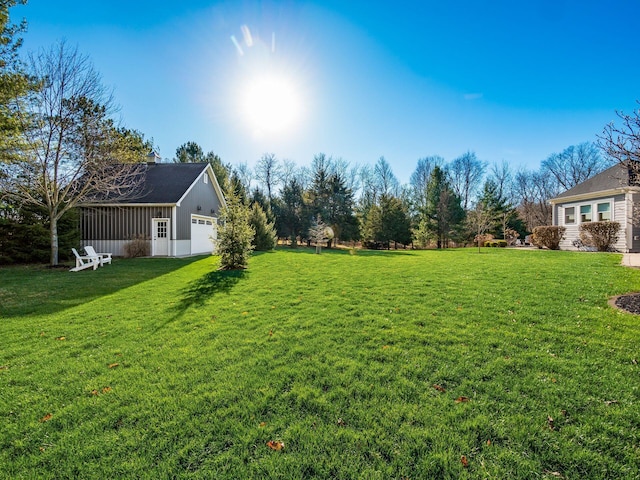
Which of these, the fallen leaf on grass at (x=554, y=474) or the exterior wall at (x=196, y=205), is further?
the exterior wall at (x=196, y=205)

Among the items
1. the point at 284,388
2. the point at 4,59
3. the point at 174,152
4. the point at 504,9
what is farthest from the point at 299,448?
the point at 174,152

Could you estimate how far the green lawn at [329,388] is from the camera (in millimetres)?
2244

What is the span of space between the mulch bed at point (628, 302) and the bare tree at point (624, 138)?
8.33ft

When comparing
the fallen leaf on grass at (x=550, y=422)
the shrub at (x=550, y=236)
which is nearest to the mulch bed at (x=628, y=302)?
the fallen leaf on grass at (x=550, y=422)

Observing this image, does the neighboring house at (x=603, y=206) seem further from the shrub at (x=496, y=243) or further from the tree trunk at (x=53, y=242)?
the tree trunk at (x=53, y=242)

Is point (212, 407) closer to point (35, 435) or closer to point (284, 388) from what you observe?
point (284, 388)

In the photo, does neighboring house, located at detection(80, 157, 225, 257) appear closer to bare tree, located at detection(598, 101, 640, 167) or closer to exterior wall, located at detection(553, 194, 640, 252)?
bare tree, located at detection(598, 101, 640, 167)

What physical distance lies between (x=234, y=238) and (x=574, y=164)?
45310mm

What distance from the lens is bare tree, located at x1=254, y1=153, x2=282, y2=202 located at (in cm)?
3719

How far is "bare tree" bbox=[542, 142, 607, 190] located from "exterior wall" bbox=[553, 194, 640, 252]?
865 inches

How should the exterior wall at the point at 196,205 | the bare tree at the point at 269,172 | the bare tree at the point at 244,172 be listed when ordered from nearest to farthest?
the exterior wall at the point at 196,205, the bare tree at the point at 269,172, the bare tree at the point at 244,172

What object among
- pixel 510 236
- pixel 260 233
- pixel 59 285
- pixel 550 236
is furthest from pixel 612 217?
pixel 59 285

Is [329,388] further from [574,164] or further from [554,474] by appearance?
[574,164]

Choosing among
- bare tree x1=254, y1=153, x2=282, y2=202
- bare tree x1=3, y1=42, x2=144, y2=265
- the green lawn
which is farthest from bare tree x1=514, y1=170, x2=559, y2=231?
bare tree x1=3, y1=42, x2=144, y2=265
